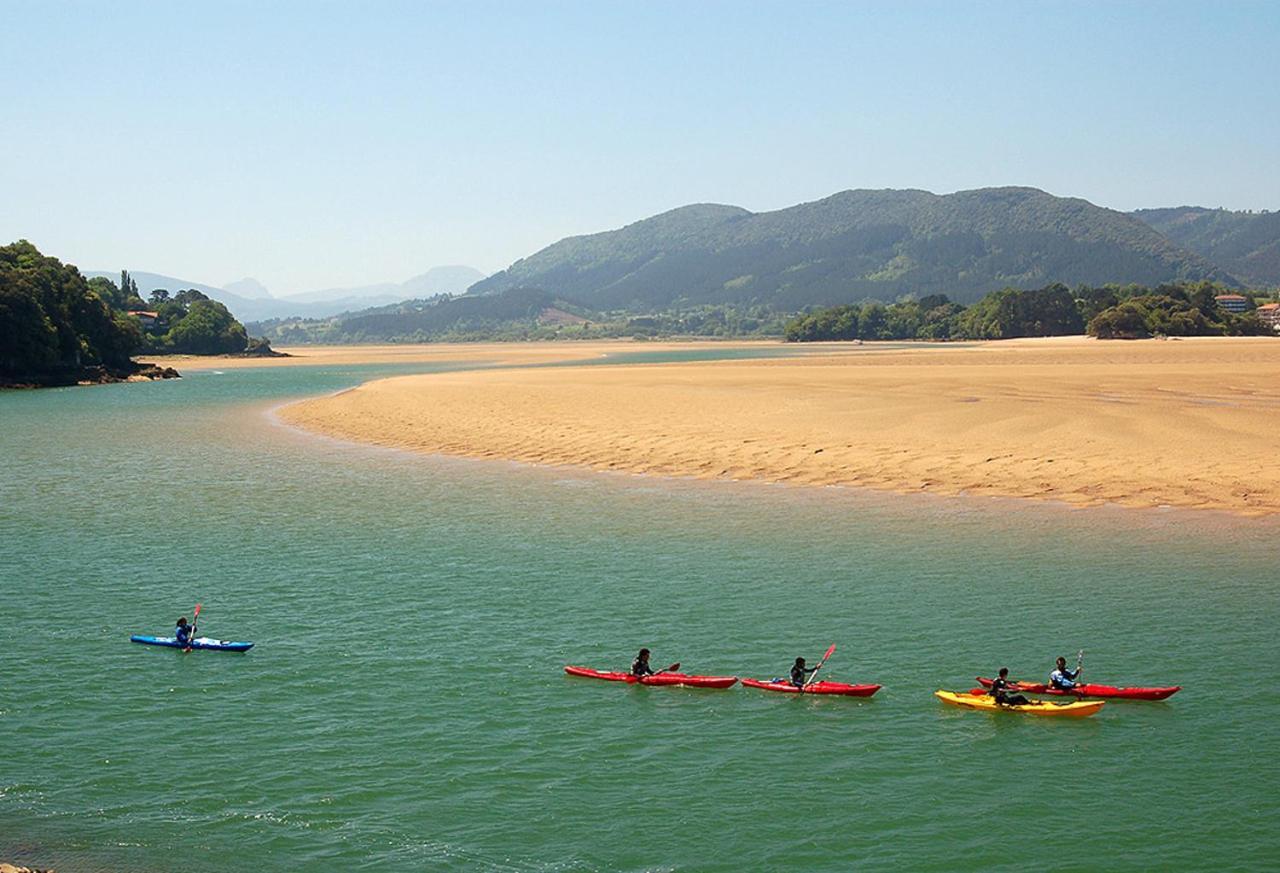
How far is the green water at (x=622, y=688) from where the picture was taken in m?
15.0

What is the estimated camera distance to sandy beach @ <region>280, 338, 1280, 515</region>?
39531 millimetres

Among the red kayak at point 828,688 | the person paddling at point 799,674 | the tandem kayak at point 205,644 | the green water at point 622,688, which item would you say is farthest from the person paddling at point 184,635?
the person paddling at point 799,674

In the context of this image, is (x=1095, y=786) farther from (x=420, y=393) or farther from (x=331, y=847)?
(x=420, y=393)

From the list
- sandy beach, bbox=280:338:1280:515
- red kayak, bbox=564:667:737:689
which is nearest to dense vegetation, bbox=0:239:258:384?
sandy beach, bbox=280:338:1280:515

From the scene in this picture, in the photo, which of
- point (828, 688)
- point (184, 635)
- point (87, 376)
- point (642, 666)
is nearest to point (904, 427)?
point (828, 688)

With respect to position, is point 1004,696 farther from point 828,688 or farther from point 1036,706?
point 828,688

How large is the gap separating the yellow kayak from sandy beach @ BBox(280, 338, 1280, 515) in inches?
727

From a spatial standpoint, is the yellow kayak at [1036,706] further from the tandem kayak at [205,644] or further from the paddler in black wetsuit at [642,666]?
the tandem kayak at [205,644]

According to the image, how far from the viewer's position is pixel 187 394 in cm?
10444

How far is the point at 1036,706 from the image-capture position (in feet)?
63.1

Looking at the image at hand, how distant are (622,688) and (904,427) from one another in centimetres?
3260

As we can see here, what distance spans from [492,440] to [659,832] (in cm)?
4211

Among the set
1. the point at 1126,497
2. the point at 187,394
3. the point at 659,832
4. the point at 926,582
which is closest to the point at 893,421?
the point at 1126,497

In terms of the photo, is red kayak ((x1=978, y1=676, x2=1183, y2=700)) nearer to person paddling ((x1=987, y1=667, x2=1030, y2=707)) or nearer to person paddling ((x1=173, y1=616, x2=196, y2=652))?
person paddling ((x1=987, y1=667, x2=1030, y2=707))
